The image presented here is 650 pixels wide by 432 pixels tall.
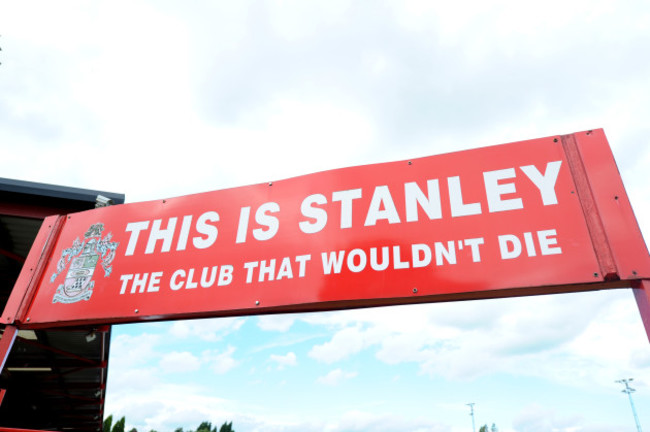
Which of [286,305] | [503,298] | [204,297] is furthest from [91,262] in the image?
→ [503,298]

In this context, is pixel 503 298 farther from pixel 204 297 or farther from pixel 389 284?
pixel 204 297

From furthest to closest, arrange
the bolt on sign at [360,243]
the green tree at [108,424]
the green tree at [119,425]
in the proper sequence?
the green tree at [119,425], the green tree at [108,424], the bolt on sign at [360,243]

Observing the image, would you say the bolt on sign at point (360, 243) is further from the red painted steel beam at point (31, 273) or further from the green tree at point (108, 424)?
the green tree at point (108, 424)

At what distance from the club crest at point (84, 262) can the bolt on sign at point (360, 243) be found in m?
0.01

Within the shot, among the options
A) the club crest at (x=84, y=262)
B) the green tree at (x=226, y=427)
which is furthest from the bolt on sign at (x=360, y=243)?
the green tree at (x=226, y=427)

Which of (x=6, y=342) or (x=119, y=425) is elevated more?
(x=119, y=425)

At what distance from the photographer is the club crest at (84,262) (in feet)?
11.4

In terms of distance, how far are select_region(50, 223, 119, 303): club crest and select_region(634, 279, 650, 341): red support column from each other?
3711mm

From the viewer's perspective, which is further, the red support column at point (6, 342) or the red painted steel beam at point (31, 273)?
the red painted steel beam at point (31, 273)

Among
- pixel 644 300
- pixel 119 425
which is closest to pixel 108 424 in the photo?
pixel 119 425

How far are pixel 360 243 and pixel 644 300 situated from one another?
1.65m

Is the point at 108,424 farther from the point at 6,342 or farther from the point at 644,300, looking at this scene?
the point at 644,300

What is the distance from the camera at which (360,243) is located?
298cm

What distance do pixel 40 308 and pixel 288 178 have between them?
2.31 metres
